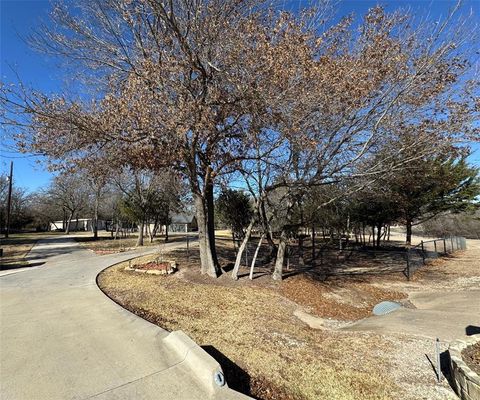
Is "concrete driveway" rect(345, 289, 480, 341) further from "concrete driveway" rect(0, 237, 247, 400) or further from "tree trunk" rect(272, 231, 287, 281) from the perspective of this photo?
"concrete driveway" rect(0, 237, 247, 400)

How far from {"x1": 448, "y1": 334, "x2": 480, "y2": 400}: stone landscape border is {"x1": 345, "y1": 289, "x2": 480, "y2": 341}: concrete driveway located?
6.20ft

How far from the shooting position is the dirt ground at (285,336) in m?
4.27

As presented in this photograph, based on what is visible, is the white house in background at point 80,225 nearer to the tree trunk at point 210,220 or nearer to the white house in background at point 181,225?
the white house in background at point 181,225

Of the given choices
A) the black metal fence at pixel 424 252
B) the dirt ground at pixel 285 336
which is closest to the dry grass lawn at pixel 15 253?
the dirt ground at pixel 285 336

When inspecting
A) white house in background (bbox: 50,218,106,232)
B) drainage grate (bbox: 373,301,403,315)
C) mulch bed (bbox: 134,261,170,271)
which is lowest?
drainage grate (bbox: 373,301,403,315)

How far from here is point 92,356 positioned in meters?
4.33

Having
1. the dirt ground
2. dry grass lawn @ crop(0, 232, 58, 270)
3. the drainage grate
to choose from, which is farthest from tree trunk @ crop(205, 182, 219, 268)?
dry grass lawn @ crop(0, 232, 58, 270)

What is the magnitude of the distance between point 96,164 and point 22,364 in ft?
20.3

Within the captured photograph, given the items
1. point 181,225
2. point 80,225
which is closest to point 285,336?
point 181,225

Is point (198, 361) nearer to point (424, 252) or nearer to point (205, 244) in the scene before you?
point (205, 244)

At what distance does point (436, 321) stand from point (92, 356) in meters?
6.87

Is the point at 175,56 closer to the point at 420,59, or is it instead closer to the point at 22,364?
the point at 420,59

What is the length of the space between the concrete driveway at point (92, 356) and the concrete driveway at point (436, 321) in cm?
424

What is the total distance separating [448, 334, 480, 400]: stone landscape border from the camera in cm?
367
